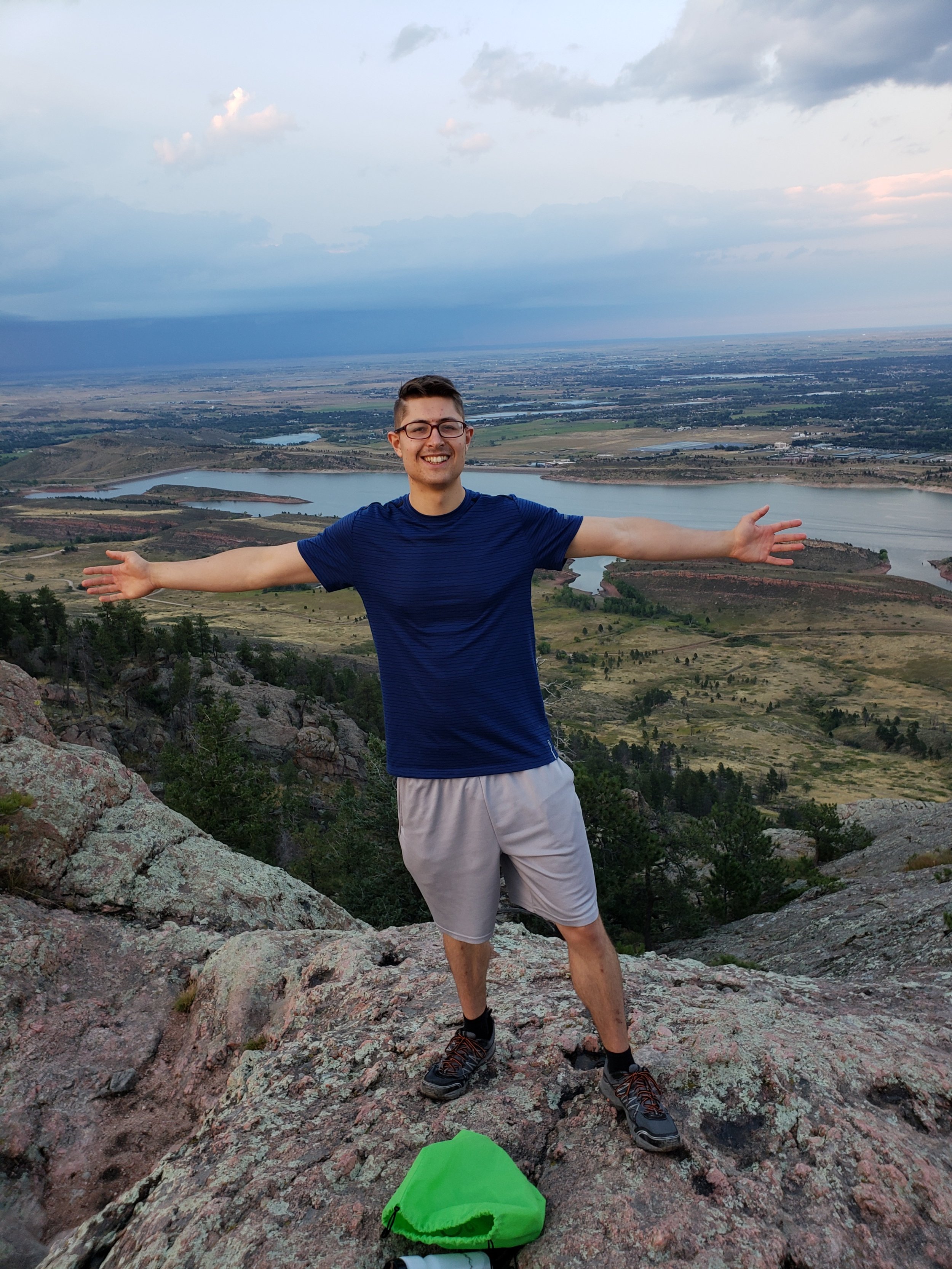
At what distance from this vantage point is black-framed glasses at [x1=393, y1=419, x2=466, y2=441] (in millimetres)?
3418

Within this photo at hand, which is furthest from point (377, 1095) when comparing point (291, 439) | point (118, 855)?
point (291, 439)

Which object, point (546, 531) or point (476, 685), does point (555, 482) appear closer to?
point (546, 531)

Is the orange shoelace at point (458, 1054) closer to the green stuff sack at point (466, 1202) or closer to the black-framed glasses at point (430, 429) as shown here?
the green stuff sack at point (466, 1202)

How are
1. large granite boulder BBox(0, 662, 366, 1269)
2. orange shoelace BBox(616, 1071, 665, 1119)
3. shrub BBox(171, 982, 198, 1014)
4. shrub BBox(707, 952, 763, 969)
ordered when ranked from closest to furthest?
orange shoelace BBox(616, 1071, 665, 1119), large granite boulder BBox(0, 662, 366, 1269), shrub BBox(171, 982, 198, 1014), shrub BBox(707, 952, 763, 969)

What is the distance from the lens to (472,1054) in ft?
13.4

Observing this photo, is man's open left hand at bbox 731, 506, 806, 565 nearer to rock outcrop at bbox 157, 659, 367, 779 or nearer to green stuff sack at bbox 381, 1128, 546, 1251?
green stuff sack at bbox 381, 1128, 546, 1251

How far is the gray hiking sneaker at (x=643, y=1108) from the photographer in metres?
3.34

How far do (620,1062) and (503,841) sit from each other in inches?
47.5

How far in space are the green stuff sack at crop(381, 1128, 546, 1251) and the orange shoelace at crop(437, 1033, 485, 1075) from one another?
70cm

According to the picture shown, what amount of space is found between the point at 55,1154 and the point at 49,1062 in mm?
743

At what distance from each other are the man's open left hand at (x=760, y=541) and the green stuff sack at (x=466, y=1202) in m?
2.76

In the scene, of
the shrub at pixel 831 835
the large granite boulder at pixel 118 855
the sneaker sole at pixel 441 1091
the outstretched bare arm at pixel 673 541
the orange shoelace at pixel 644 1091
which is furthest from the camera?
the shrub at pixel 831 835

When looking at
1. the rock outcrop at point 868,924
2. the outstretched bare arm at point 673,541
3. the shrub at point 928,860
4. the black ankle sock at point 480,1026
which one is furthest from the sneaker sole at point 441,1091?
the shrub at point 928,860

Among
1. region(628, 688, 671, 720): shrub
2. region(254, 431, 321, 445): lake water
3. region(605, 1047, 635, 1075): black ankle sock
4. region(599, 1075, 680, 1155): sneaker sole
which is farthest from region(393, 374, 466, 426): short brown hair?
region(254, 431, 321, 445): lake water
